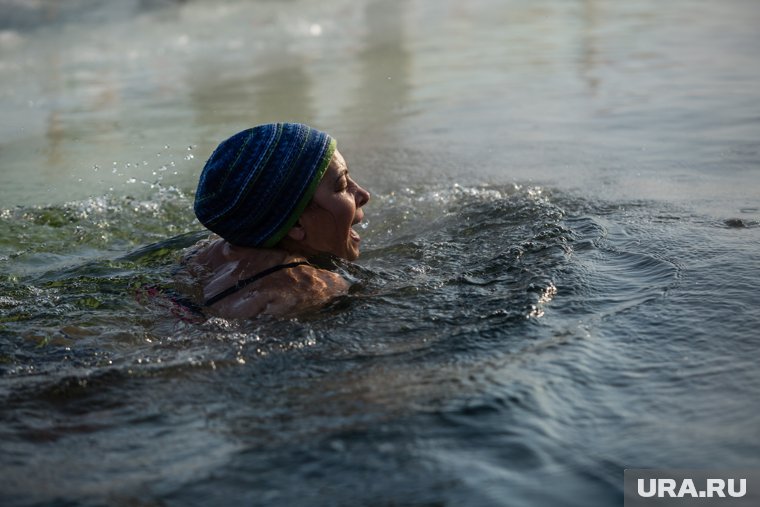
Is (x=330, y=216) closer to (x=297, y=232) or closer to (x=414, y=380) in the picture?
(x=297, y=232)

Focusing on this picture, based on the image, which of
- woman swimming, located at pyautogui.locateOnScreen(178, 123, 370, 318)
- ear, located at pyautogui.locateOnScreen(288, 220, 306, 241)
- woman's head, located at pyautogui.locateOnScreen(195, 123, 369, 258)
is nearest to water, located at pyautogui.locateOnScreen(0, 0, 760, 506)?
woman swimming, located at pyautogui.locateOnScreen(178, 123, 370, 318)

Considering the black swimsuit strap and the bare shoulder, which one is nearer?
the bare shoulder

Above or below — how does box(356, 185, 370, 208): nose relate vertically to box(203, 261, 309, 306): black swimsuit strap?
above

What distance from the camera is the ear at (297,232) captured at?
4359 mm

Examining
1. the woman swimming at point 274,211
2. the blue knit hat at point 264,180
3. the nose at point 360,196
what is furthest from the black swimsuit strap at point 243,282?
the nose at point 360,196

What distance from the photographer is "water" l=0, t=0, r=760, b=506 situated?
2.83 meters

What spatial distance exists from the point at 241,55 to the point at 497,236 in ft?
32.4

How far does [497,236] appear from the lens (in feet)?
17.2

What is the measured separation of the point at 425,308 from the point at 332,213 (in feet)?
2.08

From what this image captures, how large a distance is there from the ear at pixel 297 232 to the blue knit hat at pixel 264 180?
0.12ft

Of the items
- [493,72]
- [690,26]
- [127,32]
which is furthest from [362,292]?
[127,32]

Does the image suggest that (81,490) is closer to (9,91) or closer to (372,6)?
(9,91)

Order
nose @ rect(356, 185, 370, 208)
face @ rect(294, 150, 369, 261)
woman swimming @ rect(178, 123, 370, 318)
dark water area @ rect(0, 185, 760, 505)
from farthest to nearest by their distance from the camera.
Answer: nose @ rect(356, 185, 370, 208)
face @ rect(294, 150, 369, 261)
woman swimming @ rect(178, 123, 370, 318)
dark water area @ rect(0, 185, 760, 505)

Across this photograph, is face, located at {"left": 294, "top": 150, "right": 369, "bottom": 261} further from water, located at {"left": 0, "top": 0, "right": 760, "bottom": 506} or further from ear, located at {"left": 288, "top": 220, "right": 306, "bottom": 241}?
water, located at {"left": 0, "top": 0, "right": 760, "bottom": 506}
